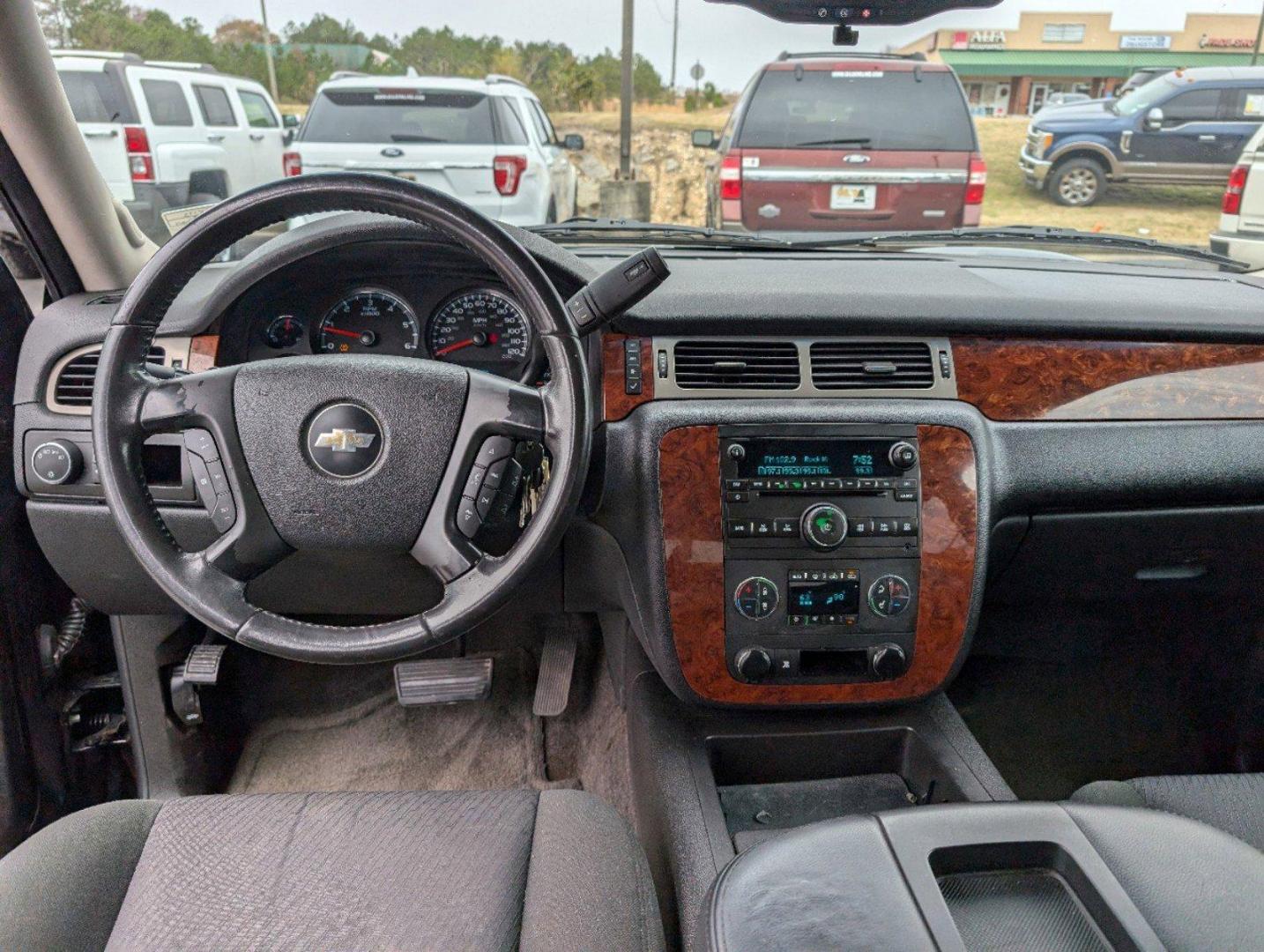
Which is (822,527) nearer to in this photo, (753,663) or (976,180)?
(753,663)

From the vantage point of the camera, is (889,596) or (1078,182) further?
(1078,182)

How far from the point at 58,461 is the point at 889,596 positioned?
5.49ft

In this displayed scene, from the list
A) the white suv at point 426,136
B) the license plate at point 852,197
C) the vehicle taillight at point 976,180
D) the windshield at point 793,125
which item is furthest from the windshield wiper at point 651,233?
the white suv at point 426,136

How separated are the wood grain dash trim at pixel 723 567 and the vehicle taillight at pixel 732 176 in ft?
13.0

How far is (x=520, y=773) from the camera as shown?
2.66 meters

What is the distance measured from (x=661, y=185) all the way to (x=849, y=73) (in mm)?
3774

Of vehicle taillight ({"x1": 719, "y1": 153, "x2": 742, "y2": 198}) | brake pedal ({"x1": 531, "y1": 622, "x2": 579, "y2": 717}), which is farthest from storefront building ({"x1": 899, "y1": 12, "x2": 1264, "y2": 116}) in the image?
brake pedal ({"x1": 531, "y1": 622, "x2": 579, "y2": 717})

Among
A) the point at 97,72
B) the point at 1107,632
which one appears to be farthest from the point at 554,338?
the point at 97,72

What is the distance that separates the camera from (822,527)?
1.88 metres

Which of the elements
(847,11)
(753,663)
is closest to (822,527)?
(753,663)

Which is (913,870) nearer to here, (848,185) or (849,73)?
(848,185)

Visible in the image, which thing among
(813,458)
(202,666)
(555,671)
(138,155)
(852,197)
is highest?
(138,155)

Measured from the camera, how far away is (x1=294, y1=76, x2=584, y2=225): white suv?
6.02 m

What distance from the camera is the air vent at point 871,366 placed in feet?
6.35
